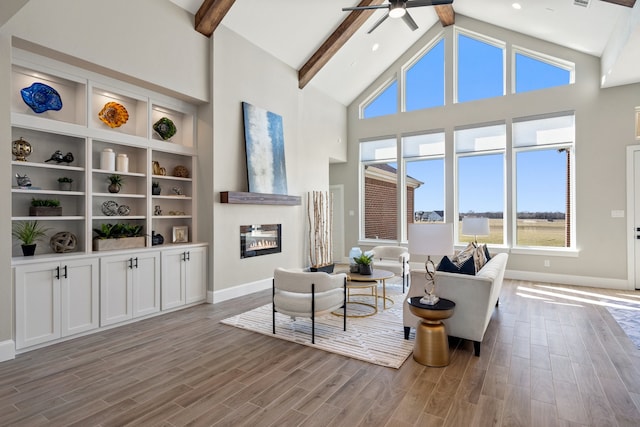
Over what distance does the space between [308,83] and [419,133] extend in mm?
2787

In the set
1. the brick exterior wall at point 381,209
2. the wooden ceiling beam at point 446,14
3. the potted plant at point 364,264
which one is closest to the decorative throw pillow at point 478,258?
the potted plant at point 364,264

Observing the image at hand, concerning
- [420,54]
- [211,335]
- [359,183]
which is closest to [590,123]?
[420,54]

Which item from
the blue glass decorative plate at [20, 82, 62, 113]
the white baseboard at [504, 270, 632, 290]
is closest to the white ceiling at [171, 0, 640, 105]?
the blue glass decorative plate at [20, 82, 62, 113]

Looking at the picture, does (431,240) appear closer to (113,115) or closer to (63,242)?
(63,242)

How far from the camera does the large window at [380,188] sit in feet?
27.4

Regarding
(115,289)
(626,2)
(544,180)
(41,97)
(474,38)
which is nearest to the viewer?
(41,97)

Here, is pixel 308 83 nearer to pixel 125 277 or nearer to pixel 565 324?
pixel 125 277

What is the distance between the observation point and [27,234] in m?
3.54

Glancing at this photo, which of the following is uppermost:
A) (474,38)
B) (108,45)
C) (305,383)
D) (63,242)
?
(474,38)

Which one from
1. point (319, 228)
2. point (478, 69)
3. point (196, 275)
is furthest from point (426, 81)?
point (196, 275)

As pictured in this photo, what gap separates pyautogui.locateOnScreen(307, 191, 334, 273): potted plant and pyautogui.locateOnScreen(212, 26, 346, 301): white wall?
7.6 inches

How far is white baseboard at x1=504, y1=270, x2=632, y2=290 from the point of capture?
5895 millimetres

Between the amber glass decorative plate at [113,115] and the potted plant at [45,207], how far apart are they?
1160 mm

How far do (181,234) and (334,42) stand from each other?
4479 millimetres
